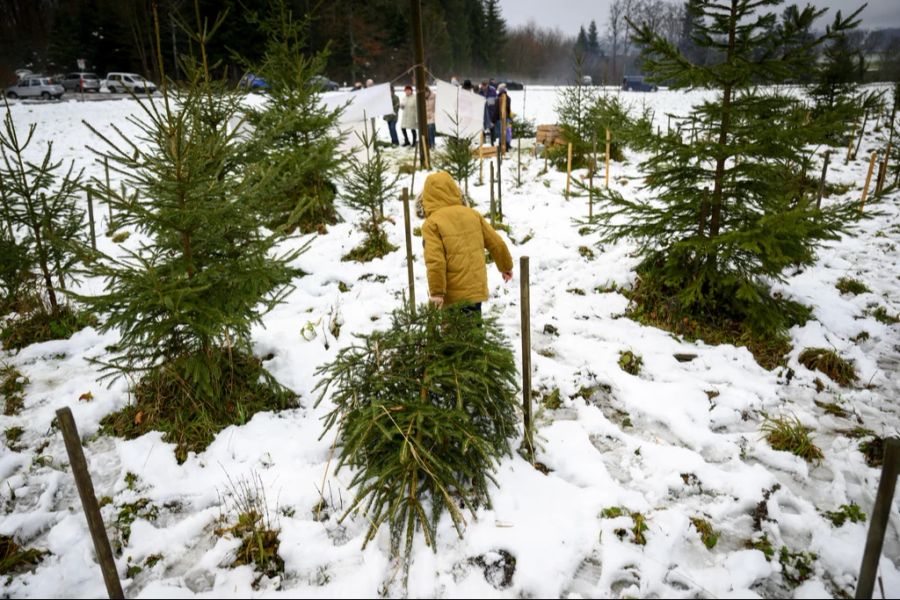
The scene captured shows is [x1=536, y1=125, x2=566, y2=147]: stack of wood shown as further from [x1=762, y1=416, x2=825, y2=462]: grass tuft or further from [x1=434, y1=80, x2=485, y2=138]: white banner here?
[x1=762, y1=416, x2=825, y2=462]: grass tuft

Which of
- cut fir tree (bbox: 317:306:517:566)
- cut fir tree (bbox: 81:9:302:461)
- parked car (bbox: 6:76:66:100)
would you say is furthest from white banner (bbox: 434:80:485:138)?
parked car (bbox: 6:76:66:100)

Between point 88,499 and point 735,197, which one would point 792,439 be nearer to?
point 735,197

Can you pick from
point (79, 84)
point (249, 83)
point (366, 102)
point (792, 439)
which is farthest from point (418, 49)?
point (79, 84)

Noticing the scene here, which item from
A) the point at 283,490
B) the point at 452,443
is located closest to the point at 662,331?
the point at 452,443

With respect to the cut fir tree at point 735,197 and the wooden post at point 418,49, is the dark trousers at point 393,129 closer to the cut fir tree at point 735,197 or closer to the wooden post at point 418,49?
the wooden post at point 418,49

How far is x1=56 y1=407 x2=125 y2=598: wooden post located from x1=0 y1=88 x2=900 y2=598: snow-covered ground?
28 cm

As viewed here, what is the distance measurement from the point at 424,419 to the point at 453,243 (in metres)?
1.72

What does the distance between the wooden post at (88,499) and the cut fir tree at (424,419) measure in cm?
140

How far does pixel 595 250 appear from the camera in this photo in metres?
8.09

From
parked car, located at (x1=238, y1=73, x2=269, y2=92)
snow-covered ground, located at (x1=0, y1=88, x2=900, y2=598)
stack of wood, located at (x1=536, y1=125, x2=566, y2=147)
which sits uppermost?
parked car, located at (x1=238, y1=73, x2=269, y2=92)

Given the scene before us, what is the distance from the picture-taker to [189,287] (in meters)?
3.70

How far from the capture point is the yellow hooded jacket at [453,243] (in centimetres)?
421

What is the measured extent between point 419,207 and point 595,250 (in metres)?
3.94

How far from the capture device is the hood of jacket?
429 cm
